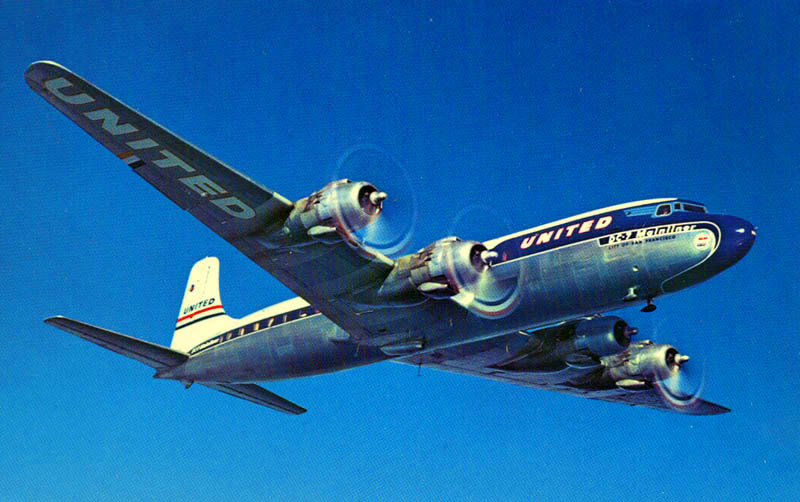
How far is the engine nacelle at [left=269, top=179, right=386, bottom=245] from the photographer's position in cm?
2120

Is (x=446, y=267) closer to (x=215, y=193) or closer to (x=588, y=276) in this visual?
(x=588, y=276)

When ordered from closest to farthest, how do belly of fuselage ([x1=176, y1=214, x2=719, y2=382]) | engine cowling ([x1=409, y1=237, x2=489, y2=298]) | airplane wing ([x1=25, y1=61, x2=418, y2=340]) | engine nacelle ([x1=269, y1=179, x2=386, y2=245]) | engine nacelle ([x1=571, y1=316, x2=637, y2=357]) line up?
engine nacelle ([x1=269, y1=179, x2=386, y2=245]), airplane wing ([x1=25, y1=61, x2=418, y2=340]), belly of fuselage ([x1=176, y1=214, x2=719, y2=382]), engine cowling ([x1=409, y1=237, x2=489, y2=298]), engine nacelle ([x1=571, y1=316, x2=637, y2=357])

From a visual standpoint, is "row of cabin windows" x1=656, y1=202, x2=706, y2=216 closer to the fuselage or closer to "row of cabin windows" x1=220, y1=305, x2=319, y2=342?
the fuselage

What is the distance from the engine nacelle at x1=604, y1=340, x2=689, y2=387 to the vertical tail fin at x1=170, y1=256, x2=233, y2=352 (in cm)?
1514

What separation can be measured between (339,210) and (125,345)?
39.7 ft

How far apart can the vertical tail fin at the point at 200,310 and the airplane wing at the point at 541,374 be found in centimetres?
889

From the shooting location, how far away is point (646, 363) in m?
30.2

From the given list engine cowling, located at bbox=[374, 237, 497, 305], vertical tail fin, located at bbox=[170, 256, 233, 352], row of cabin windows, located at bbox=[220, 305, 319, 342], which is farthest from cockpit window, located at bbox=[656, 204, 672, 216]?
vertical tail fin, located at bbox=[170, 256, 233, 352]

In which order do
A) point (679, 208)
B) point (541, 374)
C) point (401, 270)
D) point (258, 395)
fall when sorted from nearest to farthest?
point (679, 208) < point (401, 270) < point (541, 374) < point (258, 395)

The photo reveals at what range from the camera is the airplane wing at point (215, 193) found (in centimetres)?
2142

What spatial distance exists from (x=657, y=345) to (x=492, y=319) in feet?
30.4

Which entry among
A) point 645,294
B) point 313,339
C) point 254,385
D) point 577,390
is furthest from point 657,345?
point 254,385

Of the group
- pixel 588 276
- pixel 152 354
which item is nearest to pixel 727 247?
pixel 588 276

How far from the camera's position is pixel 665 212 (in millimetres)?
22719
